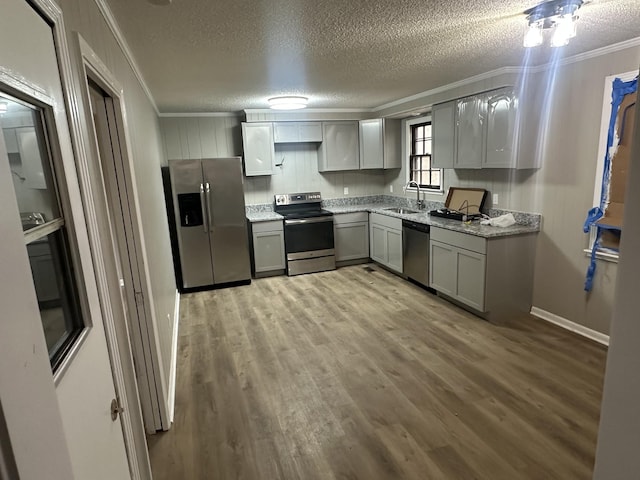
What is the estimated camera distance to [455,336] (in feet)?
11.2

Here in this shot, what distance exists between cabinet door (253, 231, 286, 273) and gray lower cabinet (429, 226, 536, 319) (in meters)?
2.44

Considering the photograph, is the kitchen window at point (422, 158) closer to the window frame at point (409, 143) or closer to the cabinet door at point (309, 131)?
the window frame at point (409, 143)

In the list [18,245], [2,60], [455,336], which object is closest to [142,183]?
[2,60]

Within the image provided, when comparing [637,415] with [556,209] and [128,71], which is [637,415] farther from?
[556,209]

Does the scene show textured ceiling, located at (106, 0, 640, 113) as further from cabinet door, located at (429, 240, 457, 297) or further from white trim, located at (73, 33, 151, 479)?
cabinet door, located at (429, 240, 457, 297)

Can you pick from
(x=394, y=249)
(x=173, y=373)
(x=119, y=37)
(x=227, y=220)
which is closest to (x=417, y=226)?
(x=394, y=249)

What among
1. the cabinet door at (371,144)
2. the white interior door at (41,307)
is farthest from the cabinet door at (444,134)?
the white interior door at (41,307)

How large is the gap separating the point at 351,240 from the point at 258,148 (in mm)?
1937

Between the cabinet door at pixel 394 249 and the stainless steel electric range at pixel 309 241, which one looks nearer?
the cabinet door at pixel 394 249

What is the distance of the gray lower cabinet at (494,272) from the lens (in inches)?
141

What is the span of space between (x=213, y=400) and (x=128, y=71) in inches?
90.9

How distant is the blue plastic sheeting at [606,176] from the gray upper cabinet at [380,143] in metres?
3.05

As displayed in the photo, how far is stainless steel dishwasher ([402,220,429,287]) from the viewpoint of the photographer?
445 centimetres

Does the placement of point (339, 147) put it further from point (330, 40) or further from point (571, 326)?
point (571, 326)
